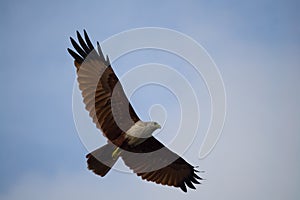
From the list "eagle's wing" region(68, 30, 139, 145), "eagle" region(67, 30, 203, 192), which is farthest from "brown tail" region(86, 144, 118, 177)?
"eagle's wing" region(68, 30, 139, 145)

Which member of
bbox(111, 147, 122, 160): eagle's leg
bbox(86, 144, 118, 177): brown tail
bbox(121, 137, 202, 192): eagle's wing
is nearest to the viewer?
bbox(86, 144, 118, 177): brown tail

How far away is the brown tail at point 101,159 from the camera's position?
12812mm

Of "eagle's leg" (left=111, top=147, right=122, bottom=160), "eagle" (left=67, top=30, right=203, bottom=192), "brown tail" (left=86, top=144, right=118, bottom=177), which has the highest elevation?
"eagle" (left=67, top=30, right=203, bottom=192)

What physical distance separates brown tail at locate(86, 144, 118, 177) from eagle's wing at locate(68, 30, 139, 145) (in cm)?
32

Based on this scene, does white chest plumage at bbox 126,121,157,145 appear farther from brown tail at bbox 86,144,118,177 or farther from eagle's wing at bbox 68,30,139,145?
brown tail at bbox 86,144,118,177

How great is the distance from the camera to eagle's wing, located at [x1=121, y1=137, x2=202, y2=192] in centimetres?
1401

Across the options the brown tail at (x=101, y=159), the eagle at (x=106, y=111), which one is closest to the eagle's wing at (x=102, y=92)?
the eagle at (x=106, y=111)

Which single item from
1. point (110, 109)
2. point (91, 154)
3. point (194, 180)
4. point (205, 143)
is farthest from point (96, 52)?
point (194, 180)

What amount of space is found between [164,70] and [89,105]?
188 cm

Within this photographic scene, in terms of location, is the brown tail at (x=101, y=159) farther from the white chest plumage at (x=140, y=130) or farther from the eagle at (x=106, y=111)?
the white chest plumage at (x=140, y=130)

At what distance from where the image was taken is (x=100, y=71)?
1341 cm

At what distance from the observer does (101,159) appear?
12.9 meters

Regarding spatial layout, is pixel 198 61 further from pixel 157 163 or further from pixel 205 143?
pixel 157 163

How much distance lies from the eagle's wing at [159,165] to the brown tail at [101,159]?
1.97 feet
